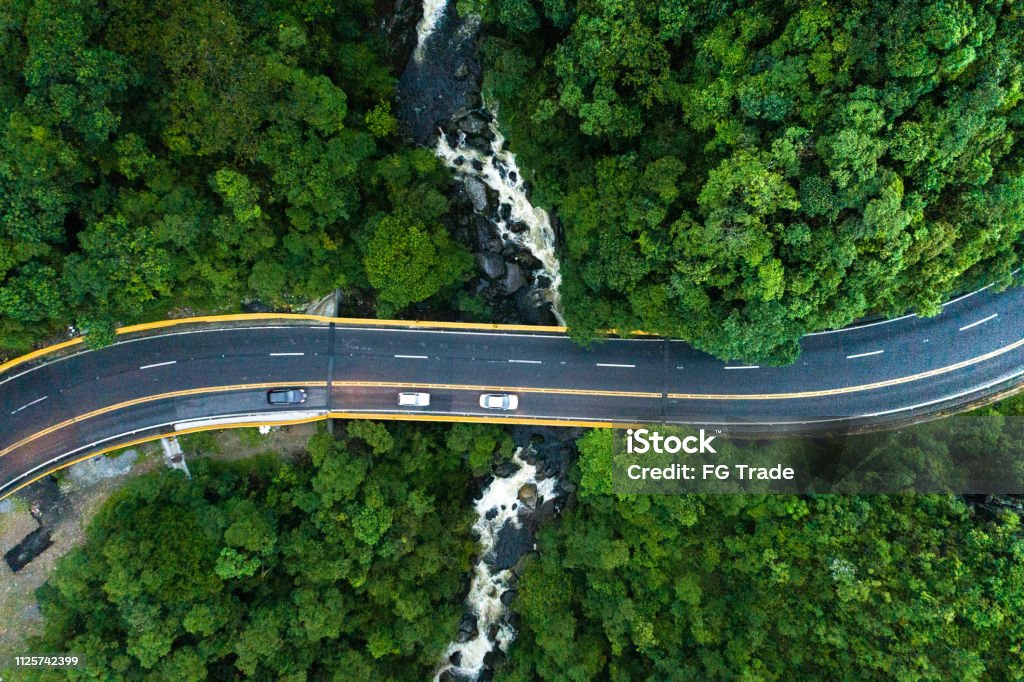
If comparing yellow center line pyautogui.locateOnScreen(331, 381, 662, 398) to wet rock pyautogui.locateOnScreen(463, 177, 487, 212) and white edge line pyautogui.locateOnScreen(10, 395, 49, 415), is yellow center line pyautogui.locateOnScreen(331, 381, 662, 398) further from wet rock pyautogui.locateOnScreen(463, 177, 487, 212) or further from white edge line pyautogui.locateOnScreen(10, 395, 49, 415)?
white edge line pyautogui.locateOnScreen(10, 395, 49, 415)

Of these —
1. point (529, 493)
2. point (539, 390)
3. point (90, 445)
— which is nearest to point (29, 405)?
point (90, 445)

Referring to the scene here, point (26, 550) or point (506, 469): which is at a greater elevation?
point (506, 469)

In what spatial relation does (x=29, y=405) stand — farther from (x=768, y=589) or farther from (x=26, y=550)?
(x=768, y=589)

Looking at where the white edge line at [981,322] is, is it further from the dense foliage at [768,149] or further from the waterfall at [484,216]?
the waterfall at [484,216]

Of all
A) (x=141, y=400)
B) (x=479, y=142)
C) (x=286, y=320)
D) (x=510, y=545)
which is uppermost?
(x=479, y=142)

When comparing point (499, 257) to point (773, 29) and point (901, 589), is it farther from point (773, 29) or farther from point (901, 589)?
point (901, 589)

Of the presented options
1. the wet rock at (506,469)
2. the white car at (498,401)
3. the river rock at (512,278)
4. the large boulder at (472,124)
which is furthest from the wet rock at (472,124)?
the wet rock at (506,469)

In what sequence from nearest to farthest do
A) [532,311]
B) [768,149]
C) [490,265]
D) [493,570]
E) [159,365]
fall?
[768,149] → [159,365] → [490,265] → [532,311] → [493,570]

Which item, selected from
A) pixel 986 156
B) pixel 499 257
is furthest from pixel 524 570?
pixel 986 156
